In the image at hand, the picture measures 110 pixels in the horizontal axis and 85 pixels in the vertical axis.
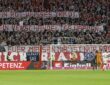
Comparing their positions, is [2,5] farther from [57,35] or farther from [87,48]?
[87,48]

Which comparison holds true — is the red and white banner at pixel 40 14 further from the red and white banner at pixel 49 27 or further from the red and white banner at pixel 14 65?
the red and white banner at pixel 14 65

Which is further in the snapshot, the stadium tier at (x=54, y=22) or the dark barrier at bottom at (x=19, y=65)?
the stadium tier at (x=54, y=22)

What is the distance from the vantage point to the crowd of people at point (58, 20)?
53.8 meters

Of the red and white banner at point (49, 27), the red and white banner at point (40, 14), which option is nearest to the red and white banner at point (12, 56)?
the red and white banner at point (49, 27)

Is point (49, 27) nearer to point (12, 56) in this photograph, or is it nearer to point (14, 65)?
point (12, 56)

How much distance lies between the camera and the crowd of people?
53812mm

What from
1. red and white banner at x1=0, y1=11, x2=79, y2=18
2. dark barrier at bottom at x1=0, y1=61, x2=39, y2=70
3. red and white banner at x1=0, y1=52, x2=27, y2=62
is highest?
red and white banner at x1=0, y1=11, x2=79, y2=18

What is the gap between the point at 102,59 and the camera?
44.2m

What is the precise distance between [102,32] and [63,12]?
18.5 feet

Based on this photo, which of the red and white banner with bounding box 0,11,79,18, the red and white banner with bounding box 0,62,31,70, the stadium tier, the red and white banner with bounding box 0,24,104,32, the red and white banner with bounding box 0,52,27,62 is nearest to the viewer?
the red and white banner with bounding box 0,62,31,70

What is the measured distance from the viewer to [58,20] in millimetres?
58125

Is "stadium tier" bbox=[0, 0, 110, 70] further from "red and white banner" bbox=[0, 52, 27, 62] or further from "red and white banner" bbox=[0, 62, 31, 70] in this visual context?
"red and white banner" bbox=[0, 62, 31, 70]

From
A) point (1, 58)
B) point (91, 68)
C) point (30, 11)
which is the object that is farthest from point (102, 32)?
point (1, 58)

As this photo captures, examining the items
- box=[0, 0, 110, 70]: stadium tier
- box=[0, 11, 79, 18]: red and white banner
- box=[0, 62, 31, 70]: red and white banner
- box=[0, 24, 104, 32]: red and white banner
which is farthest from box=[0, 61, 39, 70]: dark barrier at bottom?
box=[0, 11, 79, 18]: red and white banner
